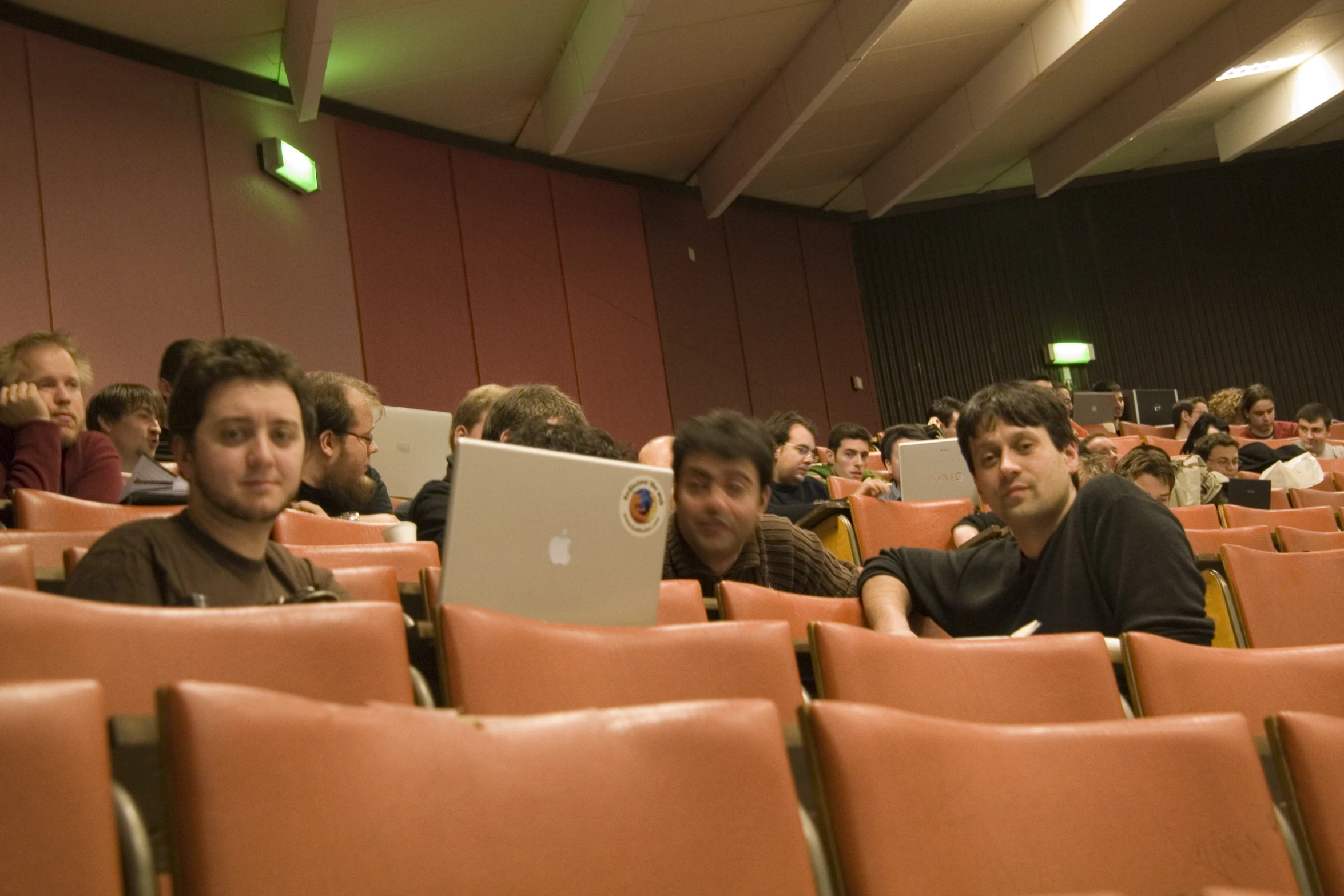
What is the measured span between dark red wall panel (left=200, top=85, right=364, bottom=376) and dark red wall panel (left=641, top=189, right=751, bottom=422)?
199 centimetres

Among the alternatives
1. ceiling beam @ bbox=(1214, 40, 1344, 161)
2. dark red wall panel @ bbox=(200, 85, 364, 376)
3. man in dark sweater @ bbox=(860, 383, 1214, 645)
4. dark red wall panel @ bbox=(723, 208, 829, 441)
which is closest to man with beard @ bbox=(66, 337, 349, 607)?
man in dark sweater @ bbox=(860, 383, 1214, 645)

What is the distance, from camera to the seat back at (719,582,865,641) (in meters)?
1.27

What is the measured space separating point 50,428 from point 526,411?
0.87m

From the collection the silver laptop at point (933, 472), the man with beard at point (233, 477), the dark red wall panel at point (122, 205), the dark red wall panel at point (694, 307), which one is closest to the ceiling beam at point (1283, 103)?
the dark red wall panel at point (694, 307)

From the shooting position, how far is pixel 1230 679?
1.05 metres

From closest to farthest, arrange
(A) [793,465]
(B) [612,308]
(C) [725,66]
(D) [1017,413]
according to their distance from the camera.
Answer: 1. (D) [1017,413]
2. (A) [793,465]
3. (C) [725,66]
4. (B) [612,308]

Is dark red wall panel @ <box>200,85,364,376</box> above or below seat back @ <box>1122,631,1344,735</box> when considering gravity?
above

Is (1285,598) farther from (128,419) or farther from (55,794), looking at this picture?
(128,419)

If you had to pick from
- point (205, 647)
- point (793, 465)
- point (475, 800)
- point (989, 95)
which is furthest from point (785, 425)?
point (989, 95)

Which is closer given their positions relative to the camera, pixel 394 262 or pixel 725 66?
pixel 394 262

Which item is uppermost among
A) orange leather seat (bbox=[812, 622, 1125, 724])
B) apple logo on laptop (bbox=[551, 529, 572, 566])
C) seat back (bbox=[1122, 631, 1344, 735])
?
apple logo on laptop (bbox=[551, 529, 572, 566])

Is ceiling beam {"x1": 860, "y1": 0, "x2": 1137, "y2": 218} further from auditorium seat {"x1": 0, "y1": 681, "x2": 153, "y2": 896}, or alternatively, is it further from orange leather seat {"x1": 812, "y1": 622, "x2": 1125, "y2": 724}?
auditorium seat {"x1": 0, "y1": 681, "x2": 153, "y2": 896}

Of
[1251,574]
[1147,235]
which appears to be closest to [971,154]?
[1147,235]

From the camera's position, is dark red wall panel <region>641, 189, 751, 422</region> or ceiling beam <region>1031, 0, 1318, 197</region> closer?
ceiling beam <region>1031, 0, 1318, 197</region>
